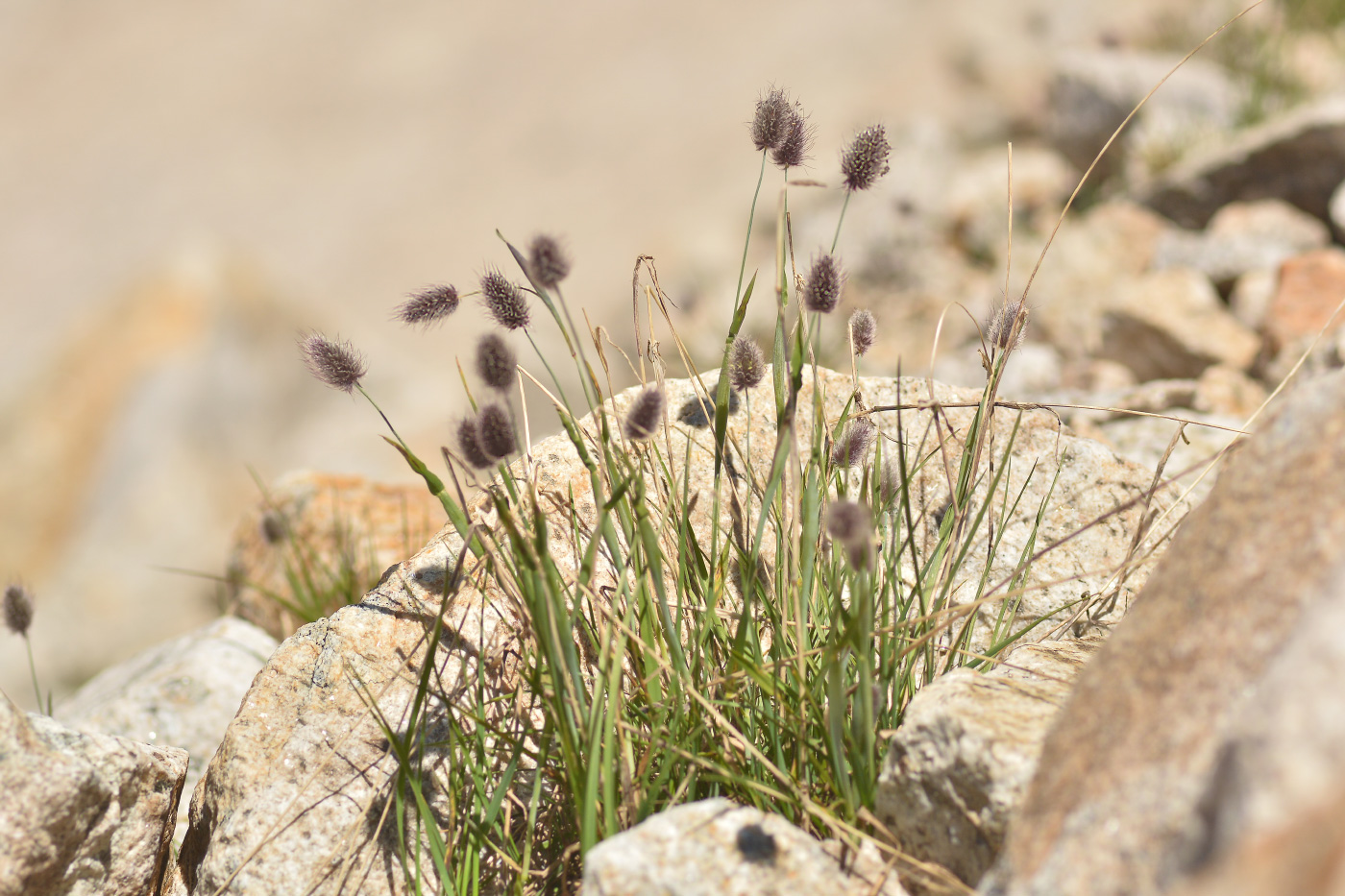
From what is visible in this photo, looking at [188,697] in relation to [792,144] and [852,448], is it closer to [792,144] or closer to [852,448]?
[852,448]

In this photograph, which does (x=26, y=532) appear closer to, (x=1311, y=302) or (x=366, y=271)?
(x=366, y=271)

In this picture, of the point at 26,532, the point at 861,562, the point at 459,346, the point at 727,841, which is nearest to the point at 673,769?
the point at 727,841

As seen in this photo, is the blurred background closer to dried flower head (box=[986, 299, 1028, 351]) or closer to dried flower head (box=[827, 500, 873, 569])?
dried flower head (box=[986, 299, 1028, 351])

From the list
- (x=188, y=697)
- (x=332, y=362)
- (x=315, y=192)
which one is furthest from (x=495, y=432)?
(x=315, y=192)

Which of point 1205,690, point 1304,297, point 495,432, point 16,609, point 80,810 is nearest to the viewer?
point 1205,690

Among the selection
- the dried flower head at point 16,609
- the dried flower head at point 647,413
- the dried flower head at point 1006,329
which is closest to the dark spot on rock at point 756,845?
the dried flower head at point 647,413

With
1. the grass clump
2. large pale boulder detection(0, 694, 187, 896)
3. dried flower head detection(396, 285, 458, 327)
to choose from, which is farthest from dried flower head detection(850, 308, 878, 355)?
large pale boulder detection(0, 694, 187, 896)
